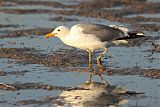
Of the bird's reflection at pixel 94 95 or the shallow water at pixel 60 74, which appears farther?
the shallow water at pixel 60 74

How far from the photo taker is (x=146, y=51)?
15023mm

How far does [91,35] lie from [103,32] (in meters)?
0.33

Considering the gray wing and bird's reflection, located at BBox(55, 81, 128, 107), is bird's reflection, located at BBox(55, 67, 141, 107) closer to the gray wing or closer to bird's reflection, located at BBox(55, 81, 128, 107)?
bird's reflection, located at BBox(55, 81, 128, 107)

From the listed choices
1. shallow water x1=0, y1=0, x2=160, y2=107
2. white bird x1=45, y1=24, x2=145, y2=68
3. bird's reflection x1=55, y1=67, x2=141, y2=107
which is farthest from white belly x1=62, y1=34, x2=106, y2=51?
bird's reflection x1=55, y1=67, x2=141, y2=107

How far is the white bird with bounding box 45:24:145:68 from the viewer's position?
12844 millimetres

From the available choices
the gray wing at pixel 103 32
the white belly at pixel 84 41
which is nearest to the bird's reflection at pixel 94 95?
the white belly at pixel 84 41

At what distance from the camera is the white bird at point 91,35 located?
42.1ft

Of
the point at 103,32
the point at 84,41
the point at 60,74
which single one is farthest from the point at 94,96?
the point at 103,32

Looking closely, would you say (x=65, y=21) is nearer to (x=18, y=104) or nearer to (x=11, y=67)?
(x=11, y=67)

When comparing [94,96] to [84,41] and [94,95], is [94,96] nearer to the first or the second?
[94,95]

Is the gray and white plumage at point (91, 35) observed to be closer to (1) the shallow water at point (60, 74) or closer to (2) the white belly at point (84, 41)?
(2) the white belly at point (84, 41)

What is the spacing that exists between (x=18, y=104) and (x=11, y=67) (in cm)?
318

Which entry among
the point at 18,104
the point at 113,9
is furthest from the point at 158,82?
the point at 113,9

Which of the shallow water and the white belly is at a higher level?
the white belly
